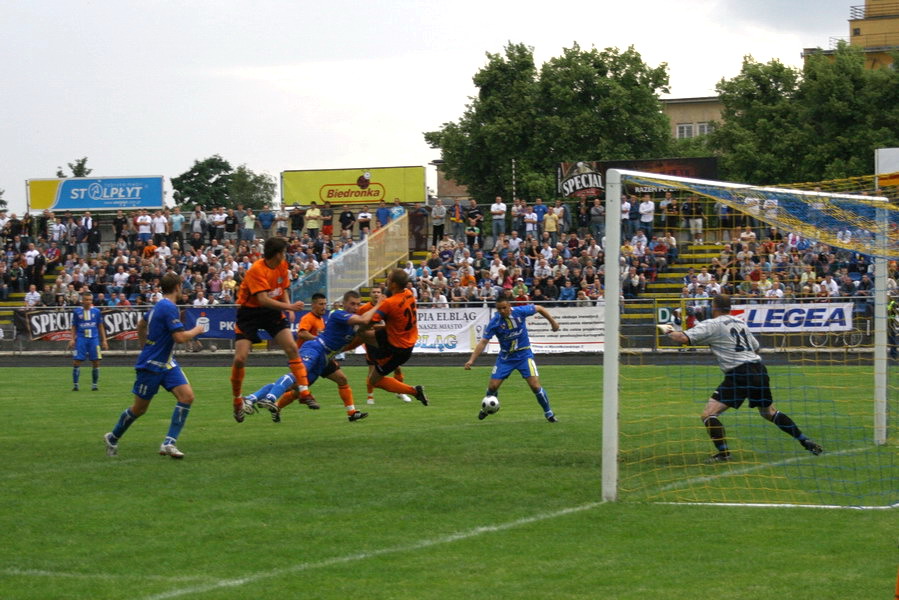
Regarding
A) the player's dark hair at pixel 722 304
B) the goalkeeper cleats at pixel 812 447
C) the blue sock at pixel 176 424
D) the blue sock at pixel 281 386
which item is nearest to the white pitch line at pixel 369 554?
the player's dark hair at pixel 722 304

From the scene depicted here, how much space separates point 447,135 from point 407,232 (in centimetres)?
3087

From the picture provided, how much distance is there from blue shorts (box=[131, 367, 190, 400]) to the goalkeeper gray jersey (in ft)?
17.9

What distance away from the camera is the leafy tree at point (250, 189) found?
108m

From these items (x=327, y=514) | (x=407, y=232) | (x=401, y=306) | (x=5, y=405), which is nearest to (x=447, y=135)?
(x=407, y=232)

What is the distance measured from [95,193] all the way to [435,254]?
19558 mm

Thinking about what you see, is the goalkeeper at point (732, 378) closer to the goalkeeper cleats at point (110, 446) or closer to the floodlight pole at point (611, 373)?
the floodlight pole at point (611, 373)

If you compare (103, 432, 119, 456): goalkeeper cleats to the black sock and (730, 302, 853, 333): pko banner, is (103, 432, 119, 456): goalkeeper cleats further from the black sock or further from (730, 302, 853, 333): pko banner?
(730, 302, 853, 333): pko banner

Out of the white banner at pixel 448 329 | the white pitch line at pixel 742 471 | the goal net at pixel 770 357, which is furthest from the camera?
the white banner at pixel 448 329

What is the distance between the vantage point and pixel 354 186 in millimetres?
49344

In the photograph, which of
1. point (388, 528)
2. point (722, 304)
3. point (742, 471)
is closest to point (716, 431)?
point (742, 471)

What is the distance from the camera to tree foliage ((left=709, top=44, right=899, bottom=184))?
183 feet

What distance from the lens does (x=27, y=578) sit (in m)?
6.97

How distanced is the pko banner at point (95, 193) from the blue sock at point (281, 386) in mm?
36491

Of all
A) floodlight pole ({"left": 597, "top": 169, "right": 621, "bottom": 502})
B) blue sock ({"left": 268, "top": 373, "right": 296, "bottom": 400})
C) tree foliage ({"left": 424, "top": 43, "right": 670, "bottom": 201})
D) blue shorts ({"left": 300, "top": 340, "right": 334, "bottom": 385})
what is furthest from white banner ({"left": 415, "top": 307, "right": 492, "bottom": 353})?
tree foliage ({"left": 424, "top": 43, "right": 670, "bottom": 201})
